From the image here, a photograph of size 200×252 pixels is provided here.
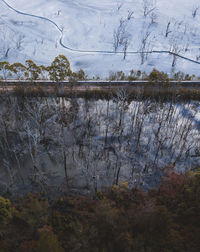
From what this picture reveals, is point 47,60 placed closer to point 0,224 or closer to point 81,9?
point 81,9

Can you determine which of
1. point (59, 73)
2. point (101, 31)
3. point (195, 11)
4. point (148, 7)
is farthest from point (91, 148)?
point (195, 11)

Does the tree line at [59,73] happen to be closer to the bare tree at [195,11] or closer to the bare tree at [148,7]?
the bare tree at [148,7]

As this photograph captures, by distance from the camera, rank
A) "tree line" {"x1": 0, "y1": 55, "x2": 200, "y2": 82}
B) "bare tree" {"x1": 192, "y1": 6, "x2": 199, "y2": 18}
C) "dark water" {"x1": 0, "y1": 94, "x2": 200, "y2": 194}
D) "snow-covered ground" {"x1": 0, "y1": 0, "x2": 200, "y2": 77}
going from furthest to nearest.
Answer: "bare tree" {"x1": 192, "y1": 6, "x2": 199, "y2": 18}
"snow-covered ground" {"x1": 0, "y1": 0, "x2": 200, "y2": 77}
"tree line" {"x1": 0, "y1": 55, "x2": 200, "y2": 82}
"dark water" {"x1": 0, "y1": 94, "x2": 200, "y2": 194}

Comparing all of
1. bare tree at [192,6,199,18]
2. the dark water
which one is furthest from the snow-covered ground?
the dark water

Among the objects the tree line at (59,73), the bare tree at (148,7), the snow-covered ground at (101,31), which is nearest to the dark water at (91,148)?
the tree line at (59,73)

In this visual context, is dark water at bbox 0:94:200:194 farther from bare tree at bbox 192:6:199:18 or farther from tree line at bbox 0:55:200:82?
bare tree at bbox 192:6:199:18

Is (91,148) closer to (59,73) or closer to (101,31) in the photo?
(59,73)

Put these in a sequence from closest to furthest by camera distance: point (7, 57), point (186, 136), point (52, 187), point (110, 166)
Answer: point (52, 187)
point (110, 166)
point (186, 136)
point (7, 57)

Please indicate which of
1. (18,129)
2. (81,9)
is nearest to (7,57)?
(18,129)
